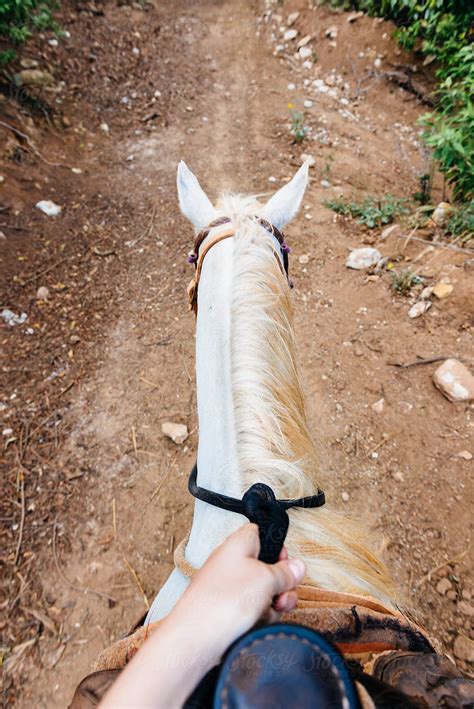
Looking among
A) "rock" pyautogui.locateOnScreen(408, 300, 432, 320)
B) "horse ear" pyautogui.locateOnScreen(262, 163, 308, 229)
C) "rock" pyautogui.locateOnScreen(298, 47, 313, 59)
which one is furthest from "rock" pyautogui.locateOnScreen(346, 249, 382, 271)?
"rock" pyautogui.locateOnScreen(298, 47, 313, 59)

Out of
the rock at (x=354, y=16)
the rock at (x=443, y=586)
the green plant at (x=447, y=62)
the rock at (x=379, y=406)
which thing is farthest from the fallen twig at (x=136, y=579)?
the rock at (x=354, y=16)

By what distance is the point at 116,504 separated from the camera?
86.0 inches

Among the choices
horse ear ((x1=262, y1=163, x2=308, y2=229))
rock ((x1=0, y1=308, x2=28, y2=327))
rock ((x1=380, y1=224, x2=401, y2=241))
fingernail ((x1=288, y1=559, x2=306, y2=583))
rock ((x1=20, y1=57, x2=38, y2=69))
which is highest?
rock ((x1=20, y1=57, x2=38, y2=69))

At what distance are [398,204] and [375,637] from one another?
143 inches

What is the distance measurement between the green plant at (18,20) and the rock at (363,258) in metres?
3.82

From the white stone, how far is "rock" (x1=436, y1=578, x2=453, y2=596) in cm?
229

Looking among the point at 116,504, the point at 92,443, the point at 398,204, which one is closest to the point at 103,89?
the point at 398,204

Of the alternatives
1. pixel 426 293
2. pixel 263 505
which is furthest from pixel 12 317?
pixel 426 293

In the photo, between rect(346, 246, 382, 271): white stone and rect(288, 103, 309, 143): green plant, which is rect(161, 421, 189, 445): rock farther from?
rect(288, 103, 309, 143): green plant

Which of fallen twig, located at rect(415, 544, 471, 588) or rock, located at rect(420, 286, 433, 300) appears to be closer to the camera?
fallen twig, located at rect(415, 544, 471, 588)

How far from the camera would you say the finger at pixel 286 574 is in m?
0.64

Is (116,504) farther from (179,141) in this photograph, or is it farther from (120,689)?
(179,141)

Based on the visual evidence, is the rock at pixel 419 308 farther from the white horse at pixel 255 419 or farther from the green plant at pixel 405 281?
the white horse at pixel 255 419

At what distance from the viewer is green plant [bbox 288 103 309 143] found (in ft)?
14.4
